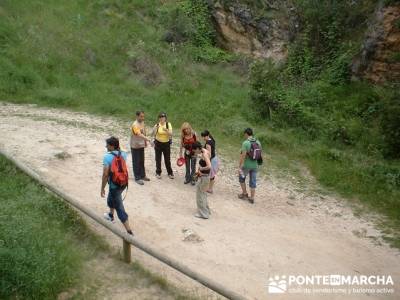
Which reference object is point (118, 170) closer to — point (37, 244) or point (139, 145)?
point (37, 244)

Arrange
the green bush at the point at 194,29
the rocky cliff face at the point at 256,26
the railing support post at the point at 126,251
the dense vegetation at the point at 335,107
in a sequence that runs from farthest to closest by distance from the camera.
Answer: the green bush at the point at 194,29 < the rocky cliff face at the point at 256,26 < the dense vegetation at the point at 335,107 < the railing support post at the point at 126,251

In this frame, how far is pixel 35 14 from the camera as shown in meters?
20.1

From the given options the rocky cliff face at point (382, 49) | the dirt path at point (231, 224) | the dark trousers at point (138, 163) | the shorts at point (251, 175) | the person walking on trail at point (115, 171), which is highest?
the rocky cliff face at point (382, 49)

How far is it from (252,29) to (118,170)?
48.4ft

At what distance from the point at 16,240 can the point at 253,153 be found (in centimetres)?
530

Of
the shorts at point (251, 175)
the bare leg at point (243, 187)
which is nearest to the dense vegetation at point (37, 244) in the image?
the shorts at point (251, 175)

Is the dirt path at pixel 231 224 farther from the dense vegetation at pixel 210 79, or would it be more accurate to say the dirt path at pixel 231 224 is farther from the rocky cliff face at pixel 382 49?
the rocky cliff face at pixel 382 49

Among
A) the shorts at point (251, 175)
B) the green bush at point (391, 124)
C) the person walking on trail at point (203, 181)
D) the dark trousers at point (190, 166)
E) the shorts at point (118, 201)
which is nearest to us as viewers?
the shorts at point (118, 201)

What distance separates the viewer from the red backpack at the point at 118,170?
24.4ft

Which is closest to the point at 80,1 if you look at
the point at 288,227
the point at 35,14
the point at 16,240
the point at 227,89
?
the point at 35,14

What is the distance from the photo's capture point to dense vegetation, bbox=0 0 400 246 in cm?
1419

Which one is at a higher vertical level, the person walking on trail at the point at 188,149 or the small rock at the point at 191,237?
the person walking on trail at the point at 188,149

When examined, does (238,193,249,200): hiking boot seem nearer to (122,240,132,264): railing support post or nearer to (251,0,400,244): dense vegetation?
(251,0,400,244): dense vegetation

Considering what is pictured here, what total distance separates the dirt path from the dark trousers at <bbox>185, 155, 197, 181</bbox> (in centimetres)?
28
